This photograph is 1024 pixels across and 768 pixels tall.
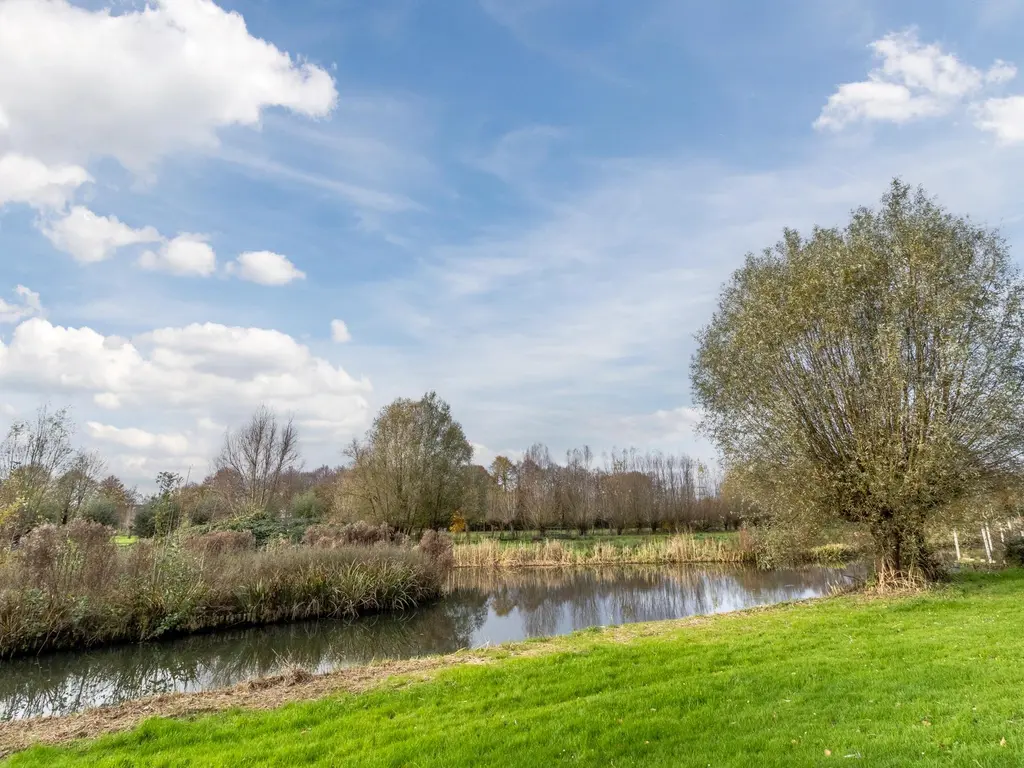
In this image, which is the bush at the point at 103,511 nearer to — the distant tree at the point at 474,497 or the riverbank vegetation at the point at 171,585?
the riverbank vegetation at the point at 171,585

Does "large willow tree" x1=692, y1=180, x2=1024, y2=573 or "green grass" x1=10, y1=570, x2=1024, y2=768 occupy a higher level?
"large willow tree" x1=692, y1=180, x2=1024, y2=573

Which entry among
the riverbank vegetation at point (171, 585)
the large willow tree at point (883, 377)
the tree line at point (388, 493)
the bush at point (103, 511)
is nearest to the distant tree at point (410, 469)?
the tree line at point (388, 493)

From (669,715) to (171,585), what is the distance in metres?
12.7

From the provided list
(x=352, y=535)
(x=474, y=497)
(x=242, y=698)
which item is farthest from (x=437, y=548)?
(x=474, y=497)

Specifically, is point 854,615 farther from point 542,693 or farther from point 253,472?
point 253,472

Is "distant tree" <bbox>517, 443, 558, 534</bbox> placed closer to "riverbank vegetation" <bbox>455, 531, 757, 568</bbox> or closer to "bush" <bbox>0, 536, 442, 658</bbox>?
"riverbank vegetation" <bbox>455, 531, 757, 568</bbox>

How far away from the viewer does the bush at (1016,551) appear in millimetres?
17438

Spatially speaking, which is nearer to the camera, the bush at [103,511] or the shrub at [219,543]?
the shrub at [219,543]

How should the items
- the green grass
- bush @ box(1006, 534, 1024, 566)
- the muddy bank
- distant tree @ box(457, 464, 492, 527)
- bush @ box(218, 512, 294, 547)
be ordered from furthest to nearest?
distant tree @ box(457, 464, 492, 527) < bush @ box(218, 512, 294, 547) < bush @ box(1006, 534, 1024, 566) < the muddy bank < the green grass

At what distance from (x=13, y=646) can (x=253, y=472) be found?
2735 centimetres

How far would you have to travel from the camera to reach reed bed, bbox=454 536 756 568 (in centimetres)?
2748

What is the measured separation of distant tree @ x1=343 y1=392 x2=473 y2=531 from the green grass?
992 inches

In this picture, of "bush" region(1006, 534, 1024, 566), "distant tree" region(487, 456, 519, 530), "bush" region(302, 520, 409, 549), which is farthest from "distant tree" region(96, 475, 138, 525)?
"bush" region(1006, 534, 1024, 566)

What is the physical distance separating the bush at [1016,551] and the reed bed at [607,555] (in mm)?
10245
